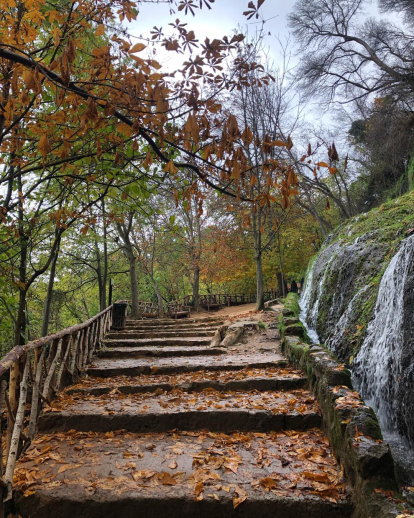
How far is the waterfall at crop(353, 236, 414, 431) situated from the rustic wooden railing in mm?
3876

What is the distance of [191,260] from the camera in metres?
23.7

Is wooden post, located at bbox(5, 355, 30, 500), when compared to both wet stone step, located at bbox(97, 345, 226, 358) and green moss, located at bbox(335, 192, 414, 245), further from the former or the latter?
green moss, located at bbox(335, 192, 414, 245)

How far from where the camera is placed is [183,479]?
2.85 meters

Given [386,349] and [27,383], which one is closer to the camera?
[27,383]

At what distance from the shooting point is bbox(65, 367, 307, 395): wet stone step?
493 centimetres

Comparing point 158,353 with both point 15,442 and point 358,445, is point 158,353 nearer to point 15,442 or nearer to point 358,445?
point 15,442

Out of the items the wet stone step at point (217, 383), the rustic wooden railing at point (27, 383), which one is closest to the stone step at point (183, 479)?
the rustic wooden railing at point (27, 383)

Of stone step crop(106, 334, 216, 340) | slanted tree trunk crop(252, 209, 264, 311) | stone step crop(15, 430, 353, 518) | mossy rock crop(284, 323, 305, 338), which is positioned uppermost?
slanted tree trunk crop(252, 209, 264, 311)

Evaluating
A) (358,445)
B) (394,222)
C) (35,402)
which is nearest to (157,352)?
(35,402)

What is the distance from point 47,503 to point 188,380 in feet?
9.58

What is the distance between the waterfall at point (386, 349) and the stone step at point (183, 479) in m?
1.36

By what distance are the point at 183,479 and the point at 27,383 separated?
2172mm

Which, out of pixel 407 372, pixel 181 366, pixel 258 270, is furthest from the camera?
pixel 258 270

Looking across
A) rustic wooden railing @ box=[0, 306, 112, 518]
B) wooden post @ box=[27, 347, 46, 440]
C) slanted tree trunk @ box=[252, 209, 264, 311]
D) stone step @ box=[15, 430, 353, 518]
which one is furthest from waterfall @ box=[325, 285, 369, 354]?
slanted tree trunk @ box=[252, 209, 264, 311]
